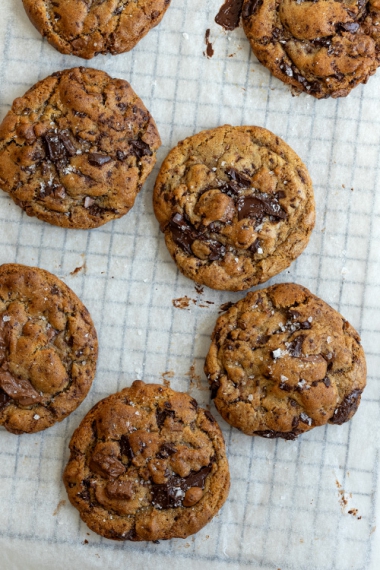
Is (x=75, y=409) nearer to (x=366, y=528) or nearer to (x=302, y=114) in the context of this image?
(x=366, y=528)

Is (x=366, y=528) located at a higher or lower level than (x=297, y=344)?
lower

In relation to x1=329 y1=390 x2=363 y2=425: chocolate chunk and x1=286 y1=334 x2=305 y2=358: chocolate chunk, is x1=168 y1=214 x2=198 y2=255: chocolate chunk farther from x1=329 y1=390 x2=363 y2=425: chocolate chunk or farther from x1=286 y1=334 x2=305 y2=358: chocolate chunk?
x1=329 y1=390 x2=363 y2=425: chocolate chunk

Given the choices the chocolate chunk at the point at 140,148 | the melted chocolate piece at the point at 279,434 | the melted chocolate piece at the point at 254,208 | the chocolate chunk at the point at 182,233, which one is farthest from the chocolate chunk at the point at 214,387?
the chocolate chunk at the point at 140,148

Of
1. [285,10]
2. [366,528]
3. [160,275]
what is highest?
[285,10]

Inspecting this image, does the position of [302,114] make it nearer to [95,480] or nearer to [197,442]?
[197,442]

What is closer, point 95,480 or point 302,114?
point 95,480

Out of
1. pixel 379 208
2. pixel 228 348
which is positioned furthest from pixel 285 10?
pixel 228 348

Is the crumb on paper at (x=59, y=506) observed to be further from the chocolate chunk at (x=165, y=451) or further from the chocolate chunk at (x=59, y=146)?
the chocolate chunk at (x=59, y=146)
